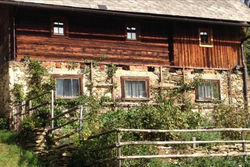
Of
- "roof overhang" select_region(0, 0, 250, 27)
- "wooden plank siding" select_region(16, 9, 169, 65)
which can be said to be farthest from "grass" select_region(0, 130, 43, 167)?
"roof overhang" select_region(0, 0, 250, 27)

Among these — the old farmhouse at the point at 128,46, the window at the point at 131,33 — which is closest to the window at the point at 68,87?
the old farmhouse at the point at 128,46

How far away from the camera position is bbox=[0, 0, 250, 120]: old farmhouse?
19.9 m

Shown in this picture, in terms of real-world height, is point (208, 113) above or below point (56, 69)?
below

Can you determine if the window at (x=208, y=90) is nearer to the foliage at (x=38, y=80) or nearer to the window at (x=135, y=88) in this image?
the window at (x=135, y=88)

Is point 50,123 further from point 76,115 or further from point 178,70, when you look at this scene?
point 178,70

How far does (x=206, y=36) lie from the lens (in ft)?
77.8

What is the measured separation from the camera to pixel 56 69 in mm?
19828

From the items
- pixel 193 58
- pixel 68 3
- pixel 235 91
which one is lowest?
pixel 235 91

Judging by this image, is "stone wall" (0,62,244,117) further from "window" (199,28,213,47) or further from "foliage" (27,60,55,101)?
"window" (199,28,213,47)

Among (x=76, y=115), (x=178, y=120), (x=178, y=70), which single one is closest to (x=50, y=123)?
(x=76, y=115)

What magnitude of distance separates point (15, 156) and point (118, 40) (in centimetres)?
872

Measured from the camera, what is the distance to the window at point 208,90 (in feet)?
73.5

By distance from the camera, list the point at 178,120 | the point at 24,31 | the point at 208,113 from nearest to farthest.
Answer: the point at 178,120
the point at 24,31
the point at 208,113

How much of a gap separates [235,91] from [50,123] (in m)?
10.7
